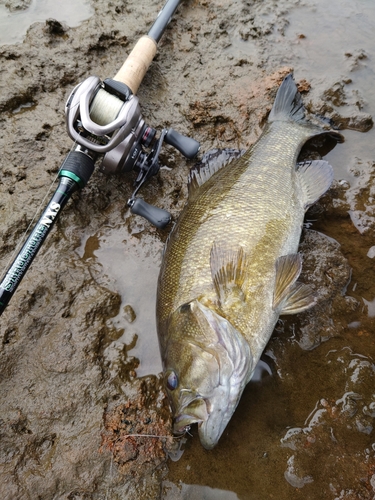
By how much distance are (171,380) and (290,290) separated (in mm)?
1060

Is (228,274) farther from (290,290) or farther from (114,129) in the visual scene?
(114,129)

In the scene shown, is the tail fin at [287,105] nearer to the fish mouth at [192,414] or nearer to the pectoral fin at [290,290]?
the pectoral fin at [290,290]

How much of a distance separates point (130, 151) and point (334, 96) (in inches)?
93.4

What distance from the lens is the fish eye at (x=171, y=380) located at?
2471 millimetres

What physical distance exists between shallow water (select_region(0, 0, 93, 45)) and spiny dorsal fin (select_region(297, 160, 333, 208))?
3304mm

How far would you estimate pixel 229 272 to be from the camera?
268 cm

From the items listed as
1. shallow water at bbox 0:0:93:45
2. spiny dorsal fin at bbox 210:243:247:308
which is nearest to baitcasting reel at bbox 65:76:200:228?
spiny dorsal fin at bbox 210:243:247:308

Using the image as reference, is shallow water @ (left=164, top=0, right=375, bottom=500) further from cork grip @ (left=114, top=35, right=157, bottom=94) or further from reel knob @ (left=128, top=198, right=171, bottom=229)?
cork grip @ (left=114, top=35, right=157, bottom=94)

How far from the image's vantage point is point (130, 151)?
3.09m

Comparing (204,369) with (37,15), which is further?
(37,15)

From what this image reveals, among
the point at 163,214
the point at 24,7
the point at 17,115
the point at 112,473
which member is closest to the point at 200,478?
the point at 112,473

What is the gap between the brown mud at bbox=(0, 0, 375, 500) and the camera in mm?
2572

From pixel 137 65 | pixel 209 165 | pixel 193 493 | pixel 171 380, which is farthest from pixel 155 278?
pixel 137 65

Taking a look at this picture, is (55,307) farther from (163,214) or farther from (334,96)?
(334,96)
